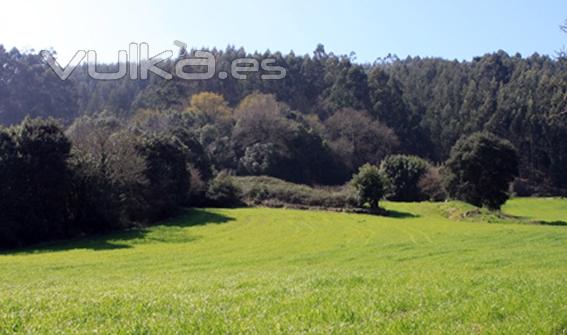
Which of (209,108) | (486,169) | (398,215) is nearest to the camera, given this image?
(486,169)

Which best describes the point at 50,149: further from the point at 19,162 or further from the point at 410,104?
the point at 410,104

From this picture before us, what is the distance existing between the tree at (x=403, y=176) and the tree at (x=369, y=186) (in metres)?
15.2

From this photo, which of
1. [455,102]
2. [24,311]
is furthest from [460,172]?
[455,102]

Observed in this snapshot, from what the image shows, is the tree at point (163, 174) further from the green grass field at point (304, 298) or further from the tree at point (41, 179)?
the green grass field at point (304, 298)

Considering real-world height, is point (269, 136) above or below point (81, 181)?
above

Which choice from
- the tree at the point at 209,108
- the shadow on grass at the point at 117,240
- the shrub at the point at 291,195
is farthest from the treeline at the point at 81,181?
the tree at the point at 209,108

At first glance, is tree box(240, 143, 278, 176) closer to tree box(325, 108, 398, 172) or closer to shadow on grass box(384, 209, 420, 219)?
tree box(325, 108, 398, 172)

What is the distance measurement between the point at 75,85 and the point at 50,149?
8707cm

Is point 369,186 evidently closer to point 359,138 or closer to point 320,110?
point 359,138

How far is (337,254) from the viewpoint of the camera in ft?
92.1

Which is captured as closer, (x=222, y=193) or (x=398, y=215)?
(x=398, y=215)

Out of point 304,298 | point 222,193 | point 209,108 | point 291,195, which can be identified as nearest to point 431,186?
point 291,195

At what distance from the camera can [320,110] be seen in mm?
118438

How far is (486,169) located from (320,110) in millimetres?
63105
